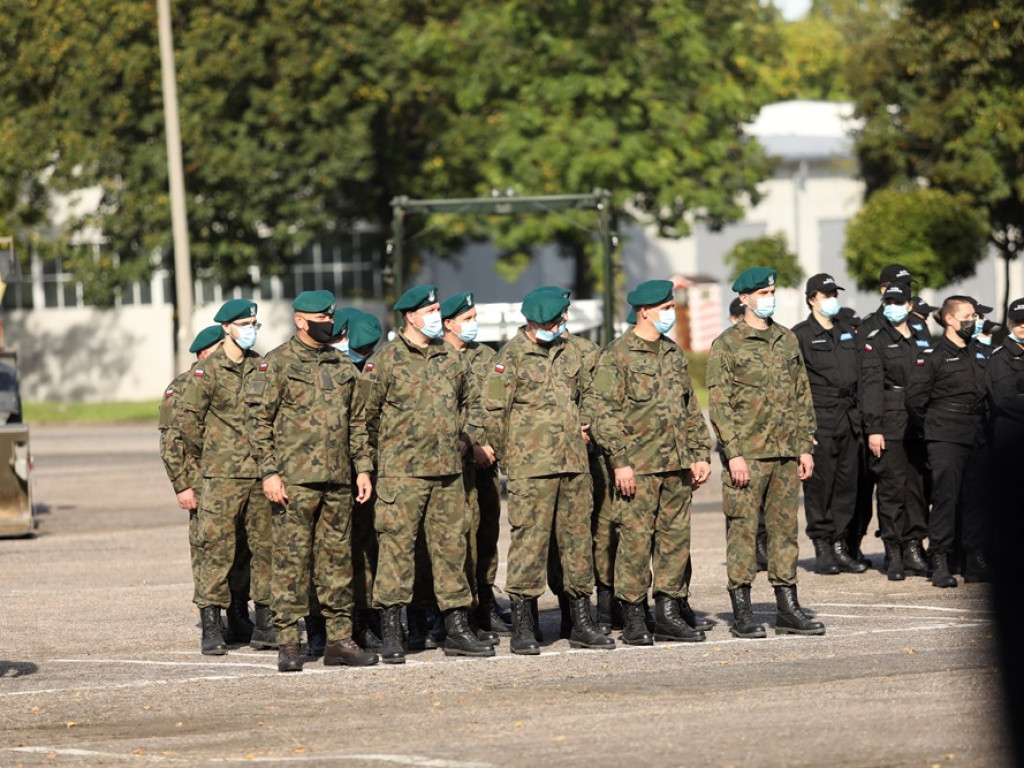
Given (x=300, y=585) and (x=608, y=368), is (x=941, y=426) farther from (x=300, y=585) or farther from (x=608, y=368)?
(x=300, y=585)

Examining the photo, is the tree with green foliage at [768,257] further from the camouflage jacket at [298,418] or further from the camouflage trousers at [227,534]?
the camouflage jacket at [298,418]

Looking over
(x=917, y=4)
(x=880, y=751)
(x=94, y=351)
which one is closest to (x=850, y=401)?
(x=880, y=751)

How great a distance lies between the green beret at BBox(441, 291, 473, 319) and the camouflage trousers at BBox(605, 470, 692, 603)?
4.75 ft

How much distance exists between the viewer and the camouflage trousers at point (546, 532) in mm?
10656

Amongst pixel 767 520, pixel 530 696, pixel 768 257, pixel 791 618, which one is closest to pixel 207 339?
pixel 767 520

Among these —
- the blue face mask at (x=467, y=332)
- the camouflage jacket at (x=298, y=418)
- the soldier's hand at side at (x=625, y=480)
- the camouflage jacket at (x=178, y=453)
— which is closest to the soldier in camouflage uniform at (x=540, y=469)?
the soldier's hand at side at (x=625, y=480)

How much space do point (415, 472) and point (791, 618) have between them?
89.1 inches

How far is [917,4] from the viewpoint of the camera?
33000 millimetres

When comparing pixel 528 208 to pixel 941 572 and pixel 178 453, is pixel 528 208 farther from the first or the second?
pixel 178 453

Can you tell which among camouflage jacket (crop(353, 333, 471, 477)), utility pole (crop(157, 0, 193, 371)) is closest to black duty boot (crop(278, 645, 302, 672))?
camouflage jacket (crop(353, 333, 471, 477))

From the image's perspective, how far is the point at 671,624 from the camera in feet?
35.7

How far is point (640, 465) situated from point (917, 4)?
24.0 meters

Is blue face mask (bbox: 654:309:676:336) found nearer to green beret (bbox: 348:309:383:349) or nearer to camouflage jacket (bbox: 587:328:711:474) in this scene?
camouflage jacket (bbox: 587:328:711:474)

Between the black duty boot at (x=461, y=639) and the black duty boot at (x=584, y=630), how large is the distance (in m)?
0.47
